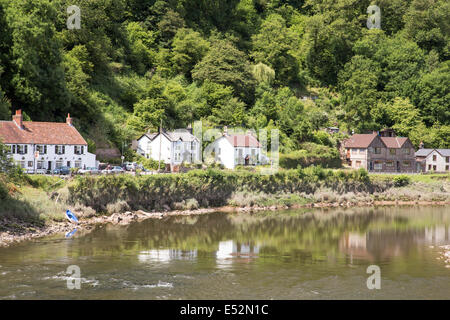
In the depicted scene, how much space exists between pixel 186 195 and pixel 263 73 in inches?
1814

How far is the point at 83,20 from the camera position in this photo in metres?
78.3

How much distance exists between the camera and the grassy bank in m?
45.7

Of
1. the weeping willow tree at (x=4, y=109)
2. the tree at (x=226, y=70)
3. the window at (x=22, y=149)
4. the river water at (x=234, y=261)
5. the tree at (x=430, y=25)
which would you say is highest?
the tree at (x=430, y=25)

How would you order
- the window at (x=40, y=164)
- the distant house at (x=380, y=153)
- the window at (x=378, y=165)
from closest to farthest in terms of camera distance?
1. the window at (x=40, y=164)
2. the distant house at (x=380, y=153)
3. the window at (x=378, y=165)

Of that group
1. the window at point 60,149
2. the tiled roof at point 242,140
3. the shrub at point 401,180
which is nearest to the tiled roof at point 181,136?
the tiled roof at point 242,140

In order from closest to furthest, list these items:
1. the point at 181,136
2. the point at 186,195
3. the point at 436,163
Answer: the point at 186,195
the point at 181,136
the point at 436,163

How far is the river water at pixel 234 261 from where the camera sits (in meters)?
27.6

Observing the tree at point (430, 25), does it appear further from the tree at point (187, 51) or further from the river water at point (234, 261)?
the river water at point (234, 261)

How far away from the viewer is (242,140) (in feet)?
253

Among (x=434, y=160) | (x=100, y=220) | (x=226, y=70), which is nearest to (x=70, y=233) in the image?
(x=100, y=220)

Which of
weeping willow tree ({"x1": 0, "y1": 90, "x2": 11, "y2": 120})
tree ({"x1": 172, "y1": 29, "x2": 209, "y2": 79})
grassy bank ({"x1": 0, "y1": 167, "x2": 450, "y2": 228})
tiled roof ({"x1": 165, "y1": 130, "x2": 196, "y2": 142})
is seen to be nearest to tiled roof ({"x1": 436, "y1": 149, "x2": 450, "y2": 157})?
grassy bank ({"x1": 0, "y1": 167, "x2": 450, "y2": 228})

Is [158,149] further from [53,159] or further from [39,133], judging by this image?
[39,133]

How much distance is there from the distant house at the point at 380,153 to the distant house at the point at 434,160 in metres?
1.71
